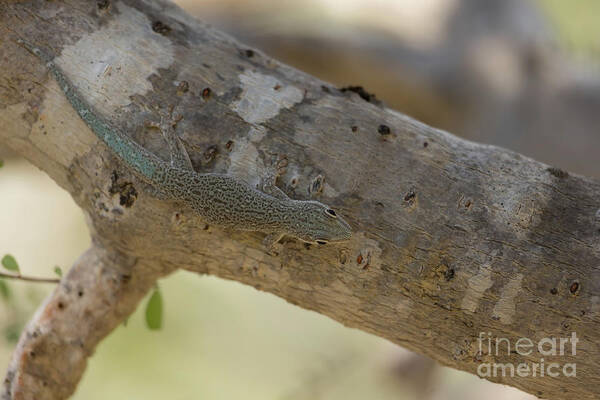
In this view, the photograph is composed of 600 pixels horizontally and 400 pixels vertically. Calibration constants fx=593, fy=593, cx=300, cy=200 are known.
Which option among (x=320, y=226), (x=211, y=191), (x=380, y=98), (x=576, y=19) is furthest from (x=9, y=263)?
(x=576, y=19)

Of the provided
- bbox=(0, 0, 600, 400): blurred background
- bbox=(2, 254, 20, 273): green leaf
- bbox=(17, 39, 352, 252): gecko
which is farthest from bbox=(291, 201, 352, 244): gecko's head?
bbox=(0, 0, 600, 400): blurred background

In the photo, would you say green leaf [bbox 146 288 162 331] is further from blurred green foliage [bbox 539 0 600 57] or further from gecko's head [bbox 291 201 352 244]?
blurred green foliage [bbox 539 0 600 57]

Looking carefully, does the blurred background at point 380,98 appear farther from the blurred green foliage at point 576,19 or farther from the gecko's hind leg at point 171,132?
the gecko's hind leg at point 171,132

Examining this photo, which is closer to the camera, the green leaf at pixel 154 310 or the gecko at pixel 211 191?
the gecko at pixel 211 191

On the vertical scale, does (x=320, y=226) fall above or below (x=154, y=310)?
above

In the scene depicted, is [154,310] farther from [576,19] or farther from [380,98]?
[576,19]

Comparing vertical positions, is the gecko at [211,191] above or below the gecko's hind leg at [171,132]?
below

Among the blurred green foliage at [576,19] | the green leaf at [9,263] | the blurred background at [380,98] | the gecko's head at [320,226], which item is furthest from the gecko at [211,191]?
the blurred green foliage at [576,19]
